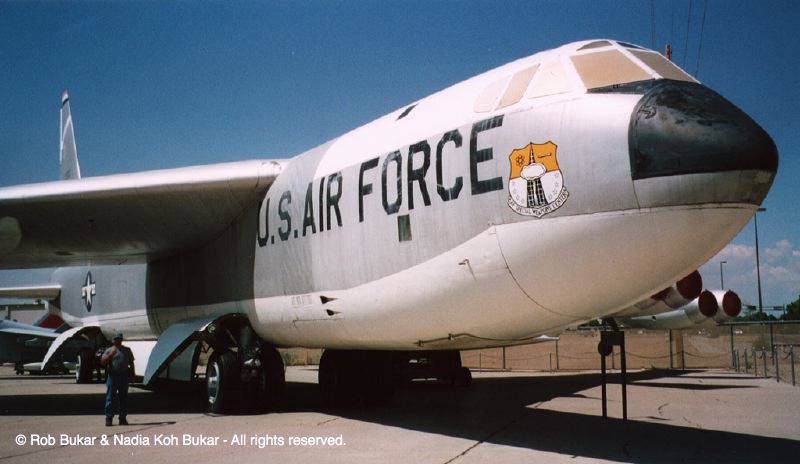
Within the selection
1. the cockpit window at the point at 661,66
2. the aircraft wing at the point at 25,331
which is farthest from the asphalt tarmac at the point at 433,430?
the aircraft wing at the point at 25,331

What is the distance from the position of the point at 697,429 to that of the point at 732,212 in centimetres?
454

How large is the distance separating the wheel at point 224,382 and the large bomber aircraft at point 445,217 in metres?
0.03

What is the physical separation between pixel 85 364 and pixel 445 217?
1666 centimetres

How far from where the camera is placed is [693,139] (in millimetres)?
5762

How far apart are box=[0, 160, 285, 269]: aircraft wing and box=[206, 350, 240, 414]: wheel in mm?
2679

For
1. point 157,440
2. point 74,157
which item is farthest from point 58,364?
point 157,440

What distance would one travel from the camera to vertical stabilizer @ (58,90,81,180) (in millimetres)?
21766

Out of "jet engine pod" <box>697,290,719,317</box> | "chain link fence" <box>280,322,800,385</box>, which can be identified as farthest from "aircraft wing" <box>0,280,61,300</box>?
"jet engine pod" <box>697,290,719,317</box>

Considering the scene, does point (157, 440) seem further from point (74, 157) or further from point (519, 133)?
point (74, 157)

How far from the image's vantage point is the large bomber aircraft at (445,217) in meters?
5.95

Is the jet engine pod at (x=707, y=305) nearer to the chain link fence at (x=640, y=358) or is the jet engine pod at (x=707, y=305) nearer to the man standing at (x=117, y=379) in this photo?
the chain link fence at (x=640, y=358)

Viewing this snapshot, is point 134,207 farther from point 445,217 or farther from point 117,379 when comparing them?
point 445,217

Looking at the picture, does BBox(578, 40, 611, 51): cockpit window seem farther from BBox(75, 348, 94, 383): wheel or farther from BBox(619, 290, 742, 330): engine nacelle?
BBox(75, 348, 94, 383): wheel

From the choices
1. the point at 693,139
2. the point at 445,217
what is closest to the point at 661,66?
the point at 693,139
